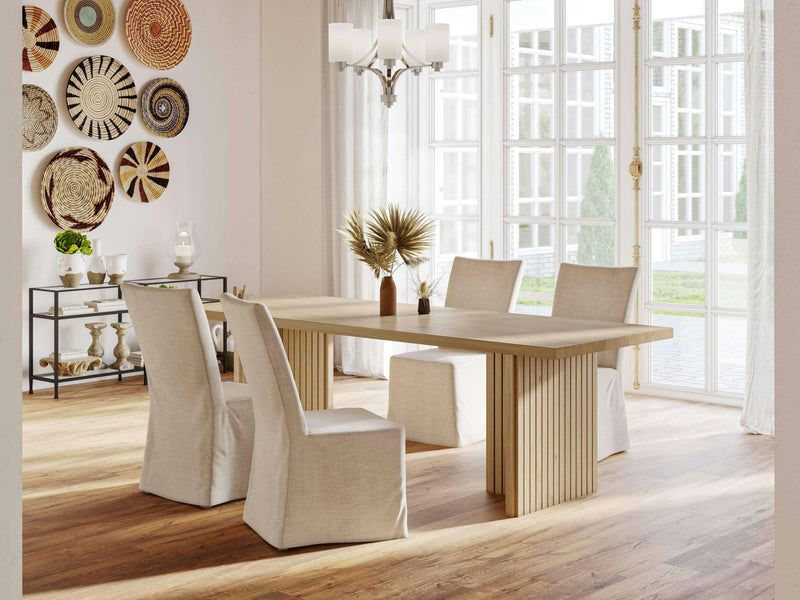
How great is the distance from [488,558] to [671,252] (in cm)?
319

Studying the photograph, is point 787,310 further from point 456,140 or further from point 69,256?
point 456,140

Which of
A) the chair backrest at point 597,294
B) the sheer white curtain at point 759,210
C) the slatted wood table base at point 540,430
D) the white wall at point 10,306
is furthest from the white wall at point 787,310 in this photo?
the sheer white curtain at point 759,210

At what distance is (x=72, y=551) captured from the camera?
3.38 metres

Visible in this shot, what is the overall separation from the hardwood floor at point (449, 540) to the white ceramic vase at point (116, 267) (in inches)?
67.2

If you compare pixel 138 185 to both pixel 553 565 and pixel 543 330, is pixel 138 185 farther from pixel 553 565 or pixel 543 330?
pixel 553 565

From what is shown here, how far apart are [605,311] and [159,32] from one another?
3863 millimetres

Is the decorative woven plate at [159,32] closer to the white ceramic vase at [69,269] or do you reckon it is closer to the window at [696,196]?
the white ceramic vase at [69,269]

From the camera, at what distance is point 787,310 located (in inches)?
40.9

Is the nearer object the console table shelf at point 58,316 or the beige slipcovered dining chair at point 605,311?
the beige slipcovered dining chair at point 605,311

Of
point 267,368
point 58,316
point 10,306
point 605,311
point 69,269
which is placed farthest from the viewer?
point 69,269

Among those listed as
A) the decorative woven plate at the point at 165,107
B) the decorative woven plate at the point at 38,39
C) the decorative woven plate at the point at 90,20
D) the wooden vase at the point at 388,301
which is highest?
the decorative woven plate at the point at 90,20

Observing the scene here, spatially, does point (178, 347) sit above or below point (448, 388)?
above

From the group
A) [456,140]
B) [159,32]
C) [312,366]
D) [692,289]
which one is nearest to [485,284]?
[312,366]

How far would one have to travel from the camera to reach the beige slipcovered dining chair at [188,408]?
3799 mm
